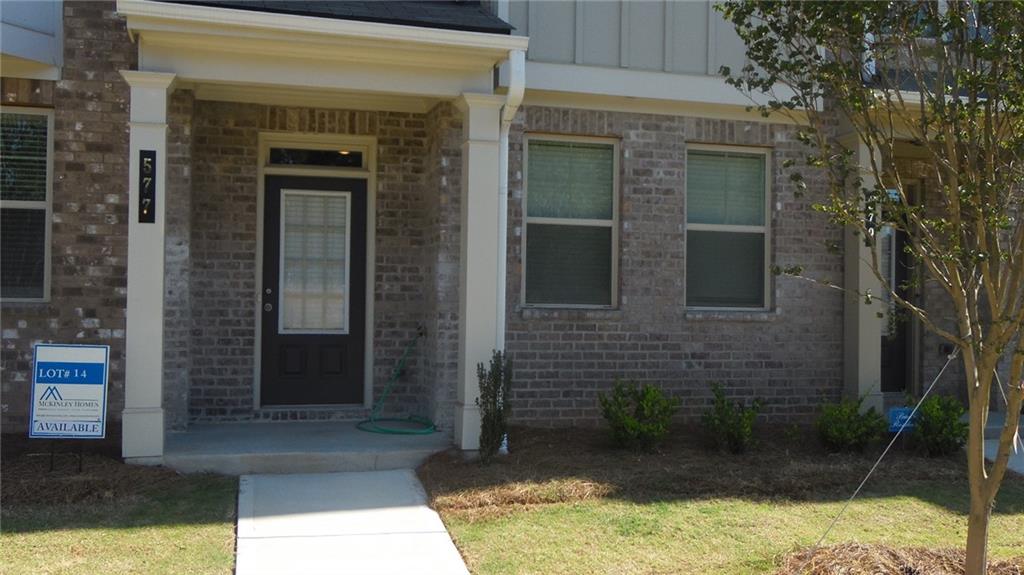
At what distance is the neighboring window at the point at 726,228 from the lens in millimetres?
9234

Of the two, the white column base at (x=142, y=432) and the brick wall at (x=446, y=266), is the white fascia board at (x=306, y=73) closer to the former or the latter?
the brick wall at (x=446, y=266)

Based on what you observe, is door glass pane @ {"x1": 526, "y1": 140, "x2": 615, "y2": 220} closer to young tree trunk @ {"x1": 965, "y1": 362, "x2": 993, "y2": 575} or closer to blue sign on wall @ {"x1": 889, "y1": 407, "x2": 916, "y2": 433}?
blue sign on wall @ {"x1": 889, "y1": 407, "x2": 916, "y2": 433}

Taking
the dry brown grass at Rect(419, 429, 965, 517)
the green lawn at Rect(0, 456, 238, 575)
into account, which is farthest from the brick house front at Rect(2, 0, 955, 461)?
the green lawn at Rect(0, 456, 238, 575)

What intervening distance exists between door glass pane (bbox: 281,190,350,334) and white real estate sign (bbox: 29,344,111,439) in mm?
2243

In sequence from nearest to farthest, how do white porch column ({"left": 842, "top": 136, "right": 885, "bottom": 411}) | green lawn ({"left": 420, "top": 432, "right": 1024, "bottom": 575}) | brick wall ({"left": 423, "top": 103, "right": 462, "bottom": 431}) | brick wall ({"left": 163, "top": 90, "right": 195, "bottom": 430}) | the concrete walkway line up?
the concrete walkway < green lawn ({"left": 420, "top": 432, "right": 1024, "bottom": 575}) < brick wall ({"left": 163, "top": 90, "right": 195, "bottom": 430}) < brick wall ({"left": 423, "top": 103, "right": 462, "bottom": 431}) < white porch column ({"left": 842, "top": 136, "right": 885, "bottom": 411})

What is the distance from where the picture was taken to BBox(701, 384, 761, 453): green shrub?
7.94 meters

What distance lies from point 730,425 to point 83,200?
561 centimetres

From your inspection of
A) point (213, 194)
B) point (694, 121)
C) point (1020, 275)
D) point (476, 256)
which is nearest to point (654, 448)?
point (476, 256)

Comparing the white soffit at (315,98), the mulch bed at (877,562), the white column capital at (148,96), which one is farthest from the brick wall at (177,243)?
the mulch bed at (877,562)

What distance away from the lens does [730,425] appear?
7945 millimetres

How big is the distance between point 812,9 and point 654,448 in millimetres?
4076

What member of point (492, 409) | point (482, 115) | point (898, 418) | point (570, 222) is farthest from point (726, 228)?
point (492, 409)

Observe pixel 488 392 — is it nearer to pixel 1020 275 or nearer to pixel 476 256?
pixel 476 256

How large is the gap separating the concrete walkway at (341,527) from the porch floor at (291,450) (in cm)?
11
